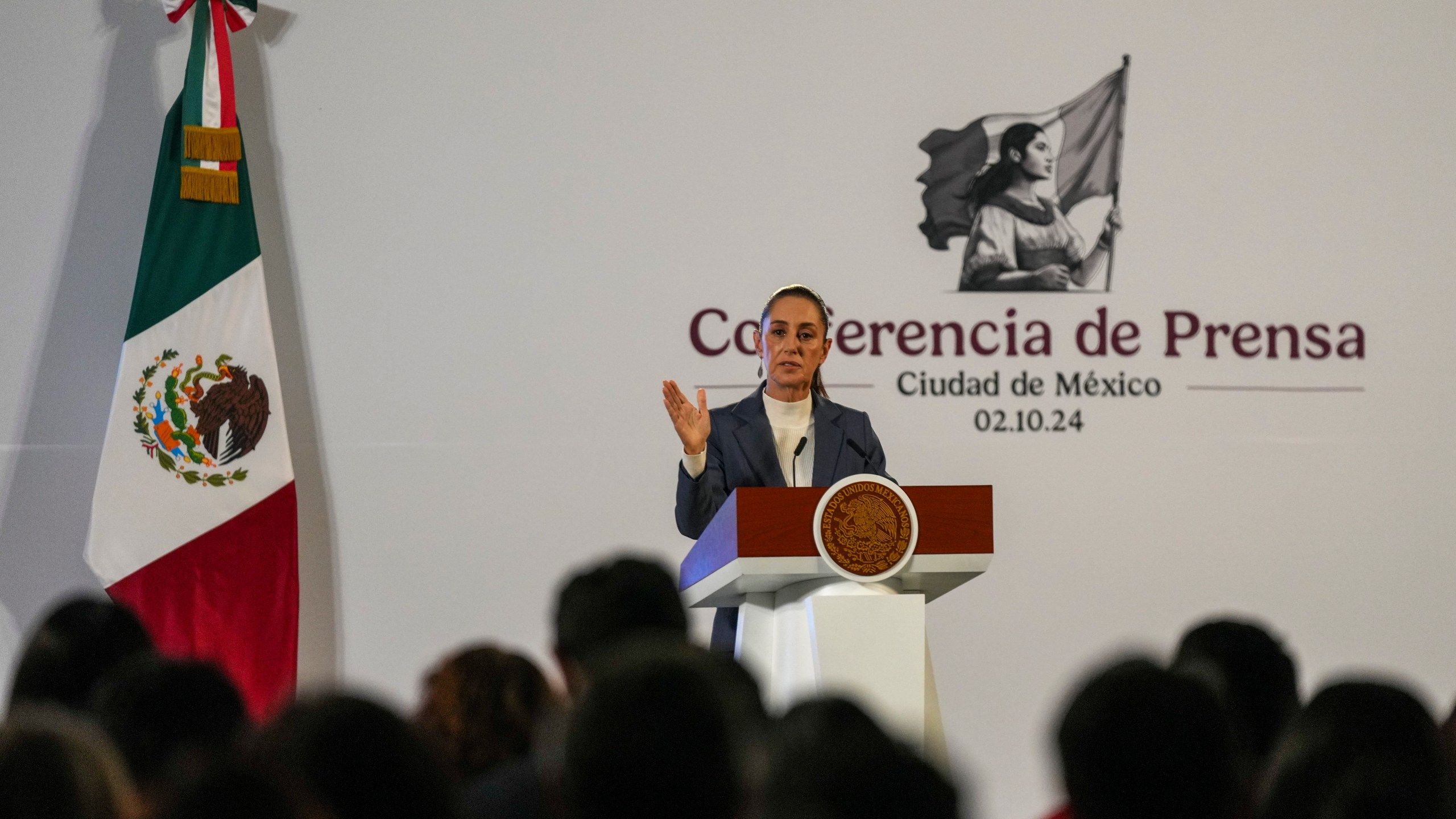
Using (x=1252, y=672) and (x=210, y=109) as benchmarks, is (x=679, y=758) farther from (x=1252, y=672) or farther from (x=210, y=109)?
(x=210, y=109)

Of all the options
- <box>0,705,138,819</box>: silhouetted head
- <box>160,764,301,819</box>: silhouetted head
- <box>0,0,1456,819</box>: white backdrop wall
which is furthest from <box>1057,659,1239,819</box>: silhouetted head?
<box>0,0,1456,819</box>: white backdrop wall

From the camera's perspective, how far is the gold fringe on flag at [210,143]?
4.91 m

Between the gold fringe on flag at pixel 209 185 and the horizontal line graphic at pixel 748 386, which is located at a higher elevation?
the gold fringe on flag at pixel 209 185

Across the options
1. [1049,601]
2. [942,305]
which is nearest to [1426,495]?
[1049,601]

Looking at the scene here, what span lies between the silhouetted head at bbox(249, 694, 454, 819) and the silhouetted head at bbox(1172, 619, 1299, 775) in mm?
1122

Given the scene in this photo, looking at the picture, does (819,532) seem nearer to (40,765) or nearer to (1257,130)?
(40,765)

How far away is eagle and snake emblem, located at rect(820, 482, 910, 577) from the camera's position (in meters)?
2.66

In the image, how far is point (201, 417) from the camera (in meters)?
4.94

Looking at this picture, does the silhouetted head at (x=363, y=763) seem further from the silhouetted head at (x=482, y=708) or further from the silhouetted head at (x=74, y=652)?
the silhouetted head at (x=74, y=652)

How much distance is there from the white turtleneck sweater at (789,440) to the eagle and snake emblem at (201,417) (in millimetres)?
2131

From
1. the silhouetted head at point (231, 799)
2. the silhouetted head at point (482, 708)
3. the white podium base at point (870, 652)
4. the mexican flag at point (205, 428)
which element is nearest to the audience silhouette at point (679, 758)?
the silhouetted head at point (231, 799)

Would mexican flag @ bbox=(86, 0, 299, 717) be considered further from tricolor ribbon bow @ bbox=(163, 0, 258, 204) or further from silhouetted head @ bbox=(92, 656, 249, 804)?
silhouetted head @ bbox=(92, 656, 249, 804)

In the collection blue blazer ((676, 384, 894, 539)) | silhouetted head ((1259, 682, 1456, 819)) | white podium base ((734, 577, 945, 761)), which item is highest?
blue blazer ((676, 384, 894, 539))

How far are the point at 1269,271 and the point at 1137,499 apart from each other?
3.51 feet
